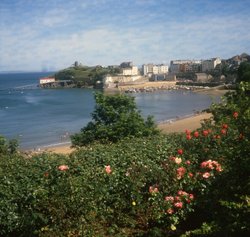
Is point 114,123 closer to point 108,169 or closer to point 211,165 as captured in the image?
point 108,169

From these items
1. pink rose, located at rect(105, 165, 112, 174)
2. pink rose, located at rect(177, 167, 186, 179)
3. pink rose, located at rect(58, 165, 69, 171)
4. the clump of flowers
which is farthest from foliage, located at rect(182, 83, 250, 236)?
pink rose, located at rect(58, 165, 69, 171)

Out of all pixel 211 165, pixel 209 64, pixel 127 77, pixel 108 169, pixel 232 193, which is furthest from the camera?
pixel 209 64

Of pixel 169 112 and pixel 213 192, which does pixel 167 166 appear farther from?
pixel 169 112

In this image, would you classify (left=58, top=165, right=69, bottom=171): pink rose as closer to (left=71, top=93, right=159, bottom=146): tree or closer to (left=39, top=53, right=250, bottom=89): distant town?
(left=71, top=93, right=159, bottom=146): tree

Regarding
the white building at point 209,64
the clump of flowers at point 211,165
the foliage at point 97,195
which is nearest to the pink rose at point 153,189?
the foliage at point 97,195

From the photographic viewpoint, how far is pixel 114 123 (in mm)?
17969

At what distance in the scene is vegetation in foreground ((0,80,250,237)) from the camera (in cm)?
664

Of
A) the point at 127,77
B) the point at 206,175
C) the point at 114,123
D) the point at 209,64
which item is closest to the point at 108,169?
the point at 206,175

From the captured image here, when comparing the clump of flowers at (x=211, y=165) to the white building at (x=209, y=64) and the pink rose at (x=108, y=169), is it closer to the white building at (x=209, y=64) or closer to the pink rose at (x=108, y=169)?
the pink rose at (x=108, y=169)

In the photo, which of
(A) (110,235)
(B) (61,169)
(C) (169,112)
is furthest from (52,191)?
(C) (169,112)

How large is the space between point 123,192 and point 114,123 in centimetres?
1042

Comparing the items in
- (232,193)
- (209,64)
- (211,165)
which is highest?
(211,165)

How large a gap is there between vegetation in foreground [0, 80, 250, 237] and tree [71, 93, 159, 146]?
856 centimetres

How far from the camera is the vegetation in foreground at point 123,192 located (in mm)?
6645
